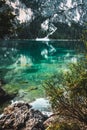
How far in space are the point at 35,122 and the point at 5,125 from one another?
1.90m

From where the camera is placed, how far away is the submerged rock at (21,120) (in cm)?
2065

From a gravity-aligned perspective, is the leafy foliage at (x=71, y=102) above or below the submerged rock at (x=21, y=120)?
above

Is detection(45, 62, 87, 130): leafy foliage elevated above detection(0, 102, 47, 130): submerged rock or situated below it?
above

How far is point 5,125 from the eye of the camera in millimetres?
21188

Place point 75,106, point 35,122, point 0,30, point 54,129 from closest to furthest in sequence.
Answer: point 54,129, point 75,106, point 0,30, point 35,122

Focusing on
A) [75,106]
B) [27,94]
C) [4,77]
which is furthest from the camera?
[4,77]

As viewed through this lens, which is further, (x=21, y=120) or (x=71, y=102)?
(x=21, y=120)

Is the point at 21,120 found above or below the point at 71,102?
below

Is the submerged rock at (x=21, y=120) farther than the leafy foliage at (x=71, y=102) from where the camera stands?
Yes

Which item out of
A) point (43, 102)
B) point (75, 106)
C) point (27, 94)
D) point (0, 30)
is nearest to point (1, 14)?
point (0, 30)

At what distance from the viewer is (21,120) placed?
2152 cm

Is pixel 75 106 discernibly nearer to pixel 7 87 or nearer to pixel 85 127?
pixel 85 127

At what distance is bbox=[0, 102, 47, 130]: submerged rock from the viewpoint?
2065 cm

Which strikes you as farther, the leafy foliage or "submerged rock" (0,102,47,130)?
"submerged rock" (0,102,47,130)
